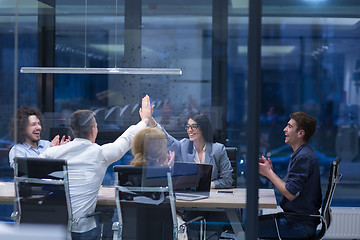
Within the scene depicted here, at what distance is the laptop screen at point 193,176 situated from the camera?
13.8ft

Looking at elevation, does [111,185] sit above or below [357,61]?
below

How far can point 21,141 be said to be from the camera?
441 cm

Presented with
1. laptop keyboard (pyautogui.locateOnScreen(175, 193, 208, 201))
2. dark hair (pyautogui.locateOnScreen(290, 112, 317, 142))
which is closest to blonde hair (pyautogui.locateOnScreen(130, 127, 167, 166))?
laptop keyboard (pyautogui.locateOnScreen(175, 193, 208, 201))

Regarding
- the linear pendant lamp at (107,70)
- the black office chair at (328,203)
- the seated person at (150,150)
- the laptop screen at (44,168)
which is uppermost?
the linear pendant lamp at (107,70)

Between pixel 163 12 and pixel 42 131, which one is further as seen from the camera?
pixel 163 12

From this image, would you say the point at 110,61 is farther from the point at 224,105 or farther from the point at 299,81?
the point at 299,81

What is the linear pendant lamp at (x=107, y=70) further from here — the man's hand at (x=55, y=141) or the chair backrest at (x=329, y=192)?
the chair backrest at (x=329, y=192)

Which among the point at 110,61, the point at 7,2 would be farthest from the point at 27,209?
the point at 110,61

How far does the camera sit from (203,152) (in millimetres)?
4742

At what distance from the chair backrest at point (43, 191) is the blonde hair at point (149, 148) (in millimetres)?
586

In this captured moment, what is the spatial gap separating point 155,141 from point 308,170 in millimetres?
1318

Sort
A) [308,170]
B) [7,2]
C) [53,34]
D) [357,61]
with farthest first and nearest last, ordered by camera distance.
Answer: [357,61]
[53,34]
[7,2]
[308,170]

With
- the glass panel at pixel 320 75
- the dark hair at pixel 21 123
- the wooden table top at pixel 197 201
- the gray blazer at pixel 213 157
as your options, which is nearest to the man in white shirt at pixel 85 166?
the wooden table top at pixel 197 201

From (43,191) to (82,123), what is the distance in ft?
2.45
